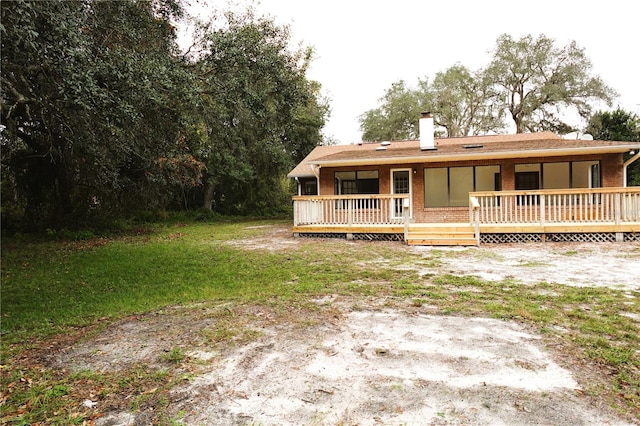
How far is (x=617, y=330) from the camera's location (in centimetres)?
362

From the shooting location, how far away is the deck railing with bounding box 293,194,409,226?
1184cm

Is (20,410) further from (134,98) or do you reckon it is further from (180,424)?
(134,98)

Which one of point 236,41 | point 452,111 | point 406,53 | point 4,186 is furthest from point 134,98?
point 406,53

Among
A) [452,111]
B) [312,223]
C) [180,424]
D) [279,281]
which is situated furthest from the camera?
[452,111]

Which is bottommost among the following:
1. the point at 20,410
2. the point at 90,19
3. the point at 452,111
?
the point at 20,410

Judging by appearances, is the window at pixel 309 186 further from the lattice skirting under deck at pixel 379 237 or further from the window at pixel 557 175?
the window at pixel 557 175

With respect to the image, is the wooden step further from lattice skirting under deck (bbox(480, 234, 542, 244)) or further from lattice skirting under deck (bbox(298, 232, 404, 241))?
lattice skirting under deck (bbox(298, 232, 404, 241))

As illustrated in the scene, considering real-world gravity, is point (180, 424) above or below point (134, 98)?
below

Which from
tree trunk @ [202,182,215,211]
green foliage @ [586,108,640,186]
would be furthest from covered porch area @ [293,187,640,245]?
green foliage @ [586,108,640,186]

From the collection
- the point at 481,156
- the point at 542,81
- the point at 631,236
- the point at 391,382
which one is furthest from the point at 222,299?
the point at 542,81

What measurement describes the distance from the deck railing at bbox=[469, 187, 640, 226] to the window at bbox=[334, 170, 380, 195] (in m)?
4.42

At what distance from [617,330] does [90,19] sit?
24.7 ft

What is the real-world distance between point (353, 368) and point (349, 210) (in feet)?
30.2

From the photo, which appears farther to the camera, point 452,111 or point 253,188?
point 452,111
